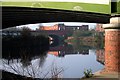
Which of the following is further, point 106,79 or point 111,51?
point 111,51

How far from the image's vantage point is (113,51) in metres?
16.4

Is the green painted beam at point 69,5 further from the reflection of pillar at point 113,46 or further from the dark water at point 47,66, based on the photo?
the dark water at point 47,66

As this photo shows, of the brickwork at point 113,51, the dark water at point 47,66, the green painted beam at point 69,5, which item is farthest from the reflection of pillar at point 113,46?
the dark water at point 47,66

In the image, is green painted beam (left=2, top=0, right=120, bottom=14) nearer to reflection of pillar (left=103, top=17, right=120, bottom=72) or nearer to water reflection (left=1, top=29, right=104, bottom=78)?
reflection of pillar (left=103, top=17, right=120, bottom=72)

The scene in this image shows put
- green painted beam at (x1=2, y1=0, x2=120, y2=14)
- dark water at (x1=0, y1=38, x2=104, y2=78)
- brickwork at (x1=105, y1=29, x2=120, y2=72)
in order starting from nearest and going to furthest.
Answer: dark water at (x1=0, y1=38, x2=104, y2=78)
brickwork at (x1=105, y1=29, x2=120, y2=72)
green painted beam at (x1=2, y1=0, x2=120, y2=14)

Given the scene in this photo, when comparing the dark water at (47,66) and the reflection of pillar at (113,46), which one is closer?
Answer: the dark water at (47,66)

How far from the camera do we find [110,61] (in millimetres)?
16328

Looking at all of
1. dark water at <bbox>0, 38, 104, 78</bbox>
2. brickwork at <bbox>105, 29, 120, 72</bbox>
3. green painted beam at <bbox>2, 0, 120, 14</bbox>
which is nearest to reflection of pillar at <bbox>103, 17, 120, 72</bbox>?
Answer: brickwork at <bbox>105, 29, 120, 72</bbox>

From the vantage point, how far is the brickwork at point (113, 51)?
52.8 feet

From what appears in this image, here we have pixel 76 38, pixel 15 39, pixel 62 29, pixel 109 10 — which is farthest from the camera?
pixel 76 38

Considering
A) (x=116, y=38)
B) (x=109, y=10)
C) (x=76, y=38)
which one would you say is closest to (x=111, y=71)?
(x=116, y=38)

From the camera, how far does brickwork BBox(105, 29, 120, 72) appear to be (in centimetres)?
1609

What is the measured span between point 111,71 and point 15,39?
109 ft

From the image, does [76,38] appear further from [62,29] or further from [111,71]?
[111,71]
